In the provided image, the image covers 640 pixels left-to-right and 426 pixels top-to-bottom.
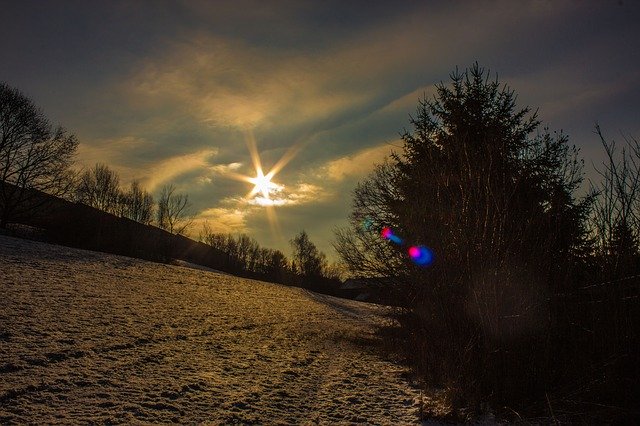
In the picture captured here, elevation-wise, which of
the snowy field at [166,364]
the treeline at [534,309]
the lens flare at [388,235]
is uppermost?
the lens flare at [388,235]

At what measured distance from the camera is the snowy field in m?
4.63

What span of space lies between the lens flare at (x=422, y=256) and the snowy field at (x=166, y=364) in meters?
1.96

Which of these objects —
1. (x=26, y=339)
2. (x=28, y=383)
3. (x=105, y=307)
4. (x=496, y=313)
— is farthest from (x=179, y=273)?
(x=496, y=313)

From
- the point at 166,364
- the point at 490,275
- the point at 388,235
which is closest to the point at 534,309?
the point at 490,275

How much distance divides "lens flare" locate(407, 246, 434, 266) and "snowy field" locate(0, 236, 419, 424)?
6.43ft

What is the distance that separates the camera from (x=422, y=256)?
7020 mm

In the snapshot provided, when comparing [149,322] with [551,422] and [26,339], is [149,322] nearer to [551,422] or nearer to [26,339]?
[26,339]

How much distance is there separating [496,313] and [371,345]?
21.4 feet

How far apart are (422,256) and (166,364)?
4.46 meters

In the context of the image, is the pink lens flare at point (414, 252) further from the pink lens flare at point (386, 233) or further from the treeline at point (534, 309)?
the pink lens flare at point (386, 233)

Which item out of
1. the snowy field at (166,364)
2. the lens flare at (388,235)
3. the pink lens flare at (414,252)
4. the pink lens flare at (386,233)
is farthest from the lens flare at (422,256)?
the pink lens flare at (386,233)

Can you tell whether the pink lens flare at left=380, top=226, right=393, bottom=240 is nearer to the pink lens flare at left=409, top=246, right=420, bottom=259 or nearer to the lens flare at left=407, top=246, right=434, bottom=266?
the pink lens flare at left=409, top=246, right=420, bottom=259

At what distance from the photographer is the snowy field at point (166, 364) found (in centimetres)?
463

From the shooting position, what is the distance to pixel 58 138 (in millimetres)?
30719
